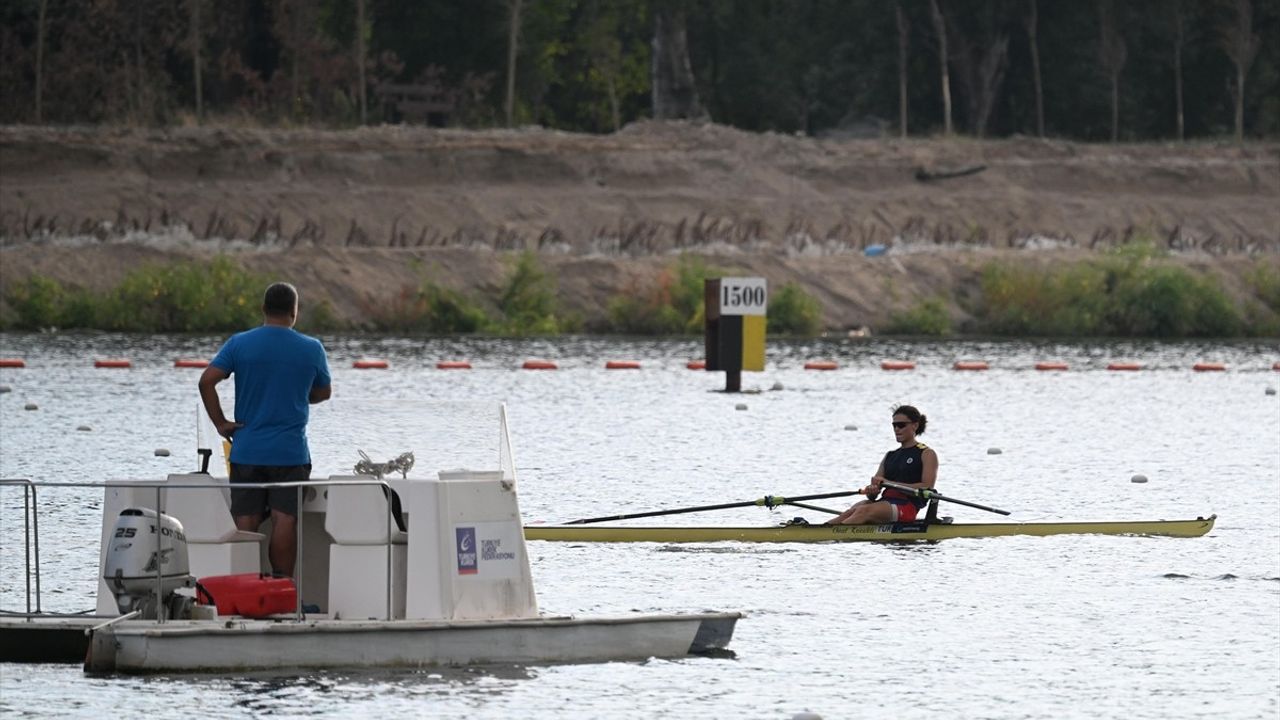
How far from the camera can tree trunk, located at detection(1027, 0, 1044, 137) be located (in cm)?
7456

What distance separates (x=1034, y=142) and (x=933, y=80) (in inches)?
237

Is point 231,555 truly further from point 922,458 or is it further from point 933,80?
point 933,80

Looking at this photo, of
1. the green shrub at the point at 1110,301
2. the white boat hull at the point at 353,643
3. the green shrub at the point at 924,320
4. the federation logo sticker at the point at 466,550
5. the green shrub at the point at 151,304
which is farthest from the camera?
the green shrub at the point at 1110,301

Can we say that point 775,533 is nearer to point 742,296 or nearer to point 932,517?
point 932,517

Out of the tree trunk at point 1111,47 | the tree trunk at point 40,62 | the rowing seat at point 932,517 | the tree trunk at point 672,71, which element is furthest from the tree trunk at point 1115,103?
the rowing seat at point 932,517

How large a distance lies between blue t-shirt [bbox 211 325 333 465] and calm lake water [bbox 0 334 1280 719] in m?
0.34

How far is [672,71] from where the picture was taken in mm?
Answer: 75562

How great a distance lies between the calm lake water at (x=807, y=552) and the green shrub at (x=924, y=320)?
1822 centimetres

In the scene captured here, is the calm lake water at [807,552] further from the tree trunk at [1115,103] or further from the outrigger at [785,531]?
the tree trunk at [1115,103]

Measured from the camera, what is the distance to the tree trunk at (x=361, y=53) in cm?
6912

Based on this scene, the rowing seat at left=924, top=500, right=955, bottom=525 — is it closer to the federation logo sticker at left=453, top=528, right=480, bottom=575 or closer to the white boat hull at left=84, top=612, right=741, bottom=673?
the white boat hull at left=84, top=612, right=741, bottom=673

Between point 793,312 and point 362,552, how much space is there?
46471 mm

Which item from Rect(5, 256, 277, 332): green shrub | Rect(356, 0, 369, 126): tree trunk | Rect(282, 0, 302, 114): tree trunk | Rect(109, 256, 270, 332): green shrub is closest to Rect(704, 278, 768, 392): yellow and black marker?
Rect(5, 256, 277, 332): green shrub

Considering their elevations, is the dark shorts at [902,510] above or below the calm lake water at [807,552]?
above
